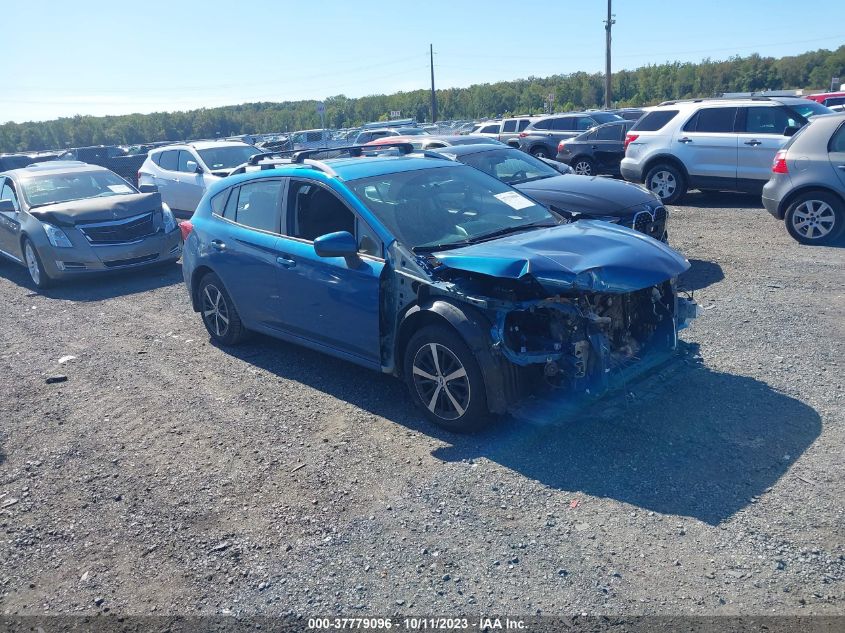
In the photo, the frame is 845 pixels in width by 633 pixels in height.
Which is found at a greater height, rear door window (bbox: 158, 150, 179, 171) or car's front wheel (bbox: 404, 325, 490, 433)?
rear door window (bbox: 158, 150, 179, 171)

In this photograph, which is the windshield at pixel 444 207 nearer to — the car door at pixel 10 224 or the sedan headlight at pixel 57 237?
the sedan headlight at pixel 57 237

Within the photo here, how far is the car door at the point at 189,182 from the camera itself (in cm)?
1410

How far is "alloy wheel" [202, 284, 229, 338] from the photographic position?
711cm

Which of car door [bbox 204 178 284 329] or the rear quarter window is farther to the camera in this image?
the rear quarter window

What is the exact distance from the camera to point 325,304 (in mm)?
5750

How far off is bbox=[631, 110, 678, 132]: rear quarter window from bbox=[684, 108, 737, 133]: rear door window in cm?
47

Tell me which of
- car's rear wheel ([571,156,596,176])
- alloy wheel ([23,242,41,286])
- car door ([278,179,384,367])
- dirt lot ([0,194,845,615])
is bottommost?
dirt lot ([0,194,845,615])

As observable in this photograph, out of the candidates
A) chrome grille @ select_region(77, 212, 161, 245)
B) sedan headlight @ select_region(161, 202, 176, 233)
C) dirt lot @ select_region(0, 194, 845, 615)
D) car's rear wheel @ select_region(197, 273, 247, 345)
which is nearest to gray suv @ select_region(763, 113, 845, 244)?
dirt lot @ select_region(0, 194, 845, 615)

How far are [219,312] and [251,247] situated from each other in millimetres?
1026

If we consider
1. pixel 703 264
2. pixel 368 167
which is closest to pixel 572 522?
pixel 368 167

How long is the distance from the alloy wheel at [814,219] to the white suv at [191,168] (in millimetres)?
9438

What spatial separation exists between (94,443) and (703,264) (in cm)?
721

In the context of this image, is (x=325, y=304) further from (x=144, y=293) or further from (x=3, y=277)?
(x=3, y=277)

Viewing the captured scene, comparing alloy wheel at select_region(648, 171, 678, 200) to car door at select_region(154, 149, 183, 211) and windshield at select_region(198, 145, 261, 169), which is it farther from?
car door at select_region(154, 149, 183, 211)
